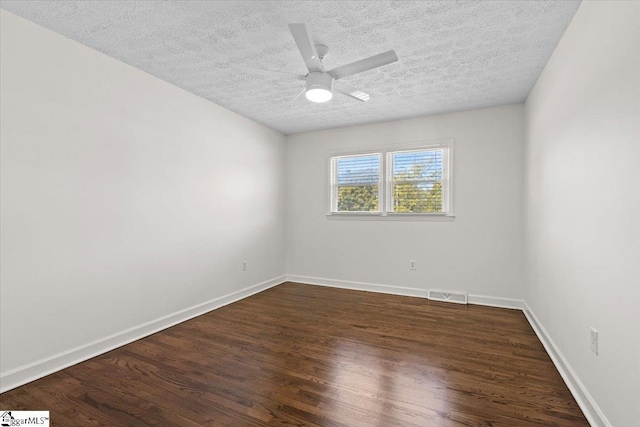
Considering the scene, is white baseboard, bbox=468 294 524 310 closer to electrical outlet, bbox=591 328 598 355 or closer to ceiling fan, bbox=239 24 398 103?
electrical outlet, bbox=591 328 598 355

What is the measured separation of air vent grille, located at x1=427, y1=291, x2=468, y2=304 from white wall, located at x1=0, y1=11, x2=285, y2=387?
279cm

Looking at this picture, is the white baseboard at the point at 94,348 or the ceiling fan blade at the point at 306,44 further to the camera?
the white baseboard at the point at 94,348

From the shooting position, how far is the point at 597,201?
1.66 metres

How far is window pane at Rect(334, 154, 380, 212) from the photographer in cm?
454

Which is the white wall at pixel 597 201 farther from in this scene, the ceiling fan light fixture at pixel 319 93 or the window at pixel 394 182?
the ceiling fan light fixture at pixel 319 93

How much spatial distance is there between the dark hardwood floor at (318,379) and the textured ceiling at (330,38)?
2.52m

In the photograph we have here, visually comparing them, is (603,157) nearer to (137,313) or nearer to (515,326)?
(515,326)

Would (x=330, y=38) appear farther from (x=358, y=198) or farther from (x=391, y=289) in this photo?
(x=391, y=289)

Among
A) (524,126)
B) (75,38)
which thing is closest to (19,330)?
(75,38)

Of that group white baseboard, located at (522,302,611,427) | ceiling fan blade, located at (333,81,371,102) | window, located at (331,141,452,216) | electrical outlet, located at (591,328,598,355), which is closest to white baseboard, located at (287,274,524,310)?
white baseboard, located at (522,302,611,427)

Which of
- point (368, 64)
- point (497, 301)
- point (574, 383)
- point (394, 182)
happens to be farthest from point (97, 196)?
A: point (497, 301)

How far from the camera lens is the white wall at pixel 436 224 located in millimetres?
3713

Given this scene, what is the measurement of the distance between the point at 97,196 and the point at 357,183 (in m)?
3.33

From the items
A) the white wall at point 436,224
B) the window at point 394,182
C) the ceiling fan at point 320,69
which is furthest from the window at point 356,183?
the ceiling fan at point 320,69
